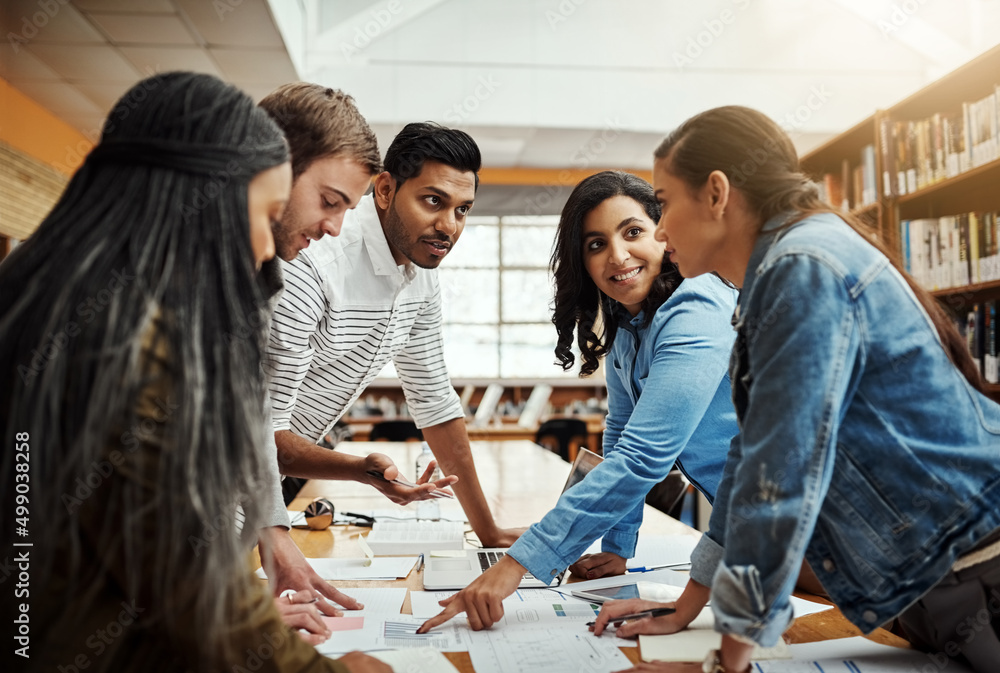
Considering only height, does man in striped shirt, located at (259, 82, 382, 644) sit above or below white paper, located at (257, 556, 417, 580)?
above

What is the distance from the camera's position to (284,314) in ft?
5.17

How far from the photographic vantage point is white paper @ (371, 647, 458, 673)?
3.13 ft

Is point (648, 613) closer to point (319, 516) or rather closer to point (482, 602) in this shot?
point (482, 602)

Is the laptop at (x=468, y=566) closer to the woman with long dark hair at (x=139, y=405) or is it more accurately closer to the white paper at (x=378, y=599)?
the white paper at (x=378, y=599)

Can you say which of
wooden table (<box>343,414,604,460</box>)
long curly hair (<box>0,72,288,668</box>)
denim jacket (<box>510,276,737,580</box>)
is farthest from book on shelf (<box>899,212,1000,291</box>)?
wooden table (<box>343,414,604,460</box>)

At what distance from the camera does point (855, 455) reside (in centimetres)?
90

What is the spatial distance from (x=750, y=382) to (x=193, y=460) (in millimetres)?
694

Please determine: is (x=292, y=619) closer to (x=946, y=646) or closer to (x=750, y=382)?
(x=750, y=382)

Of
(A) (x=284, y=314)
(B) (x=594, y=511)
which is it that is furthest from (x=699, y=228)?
(A) (x=284, y=314)

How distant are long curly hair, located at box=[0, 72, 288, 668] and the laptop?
0.70 m

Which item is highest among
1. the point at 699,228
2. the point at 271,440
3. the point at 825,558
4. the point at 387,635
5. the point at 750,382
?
the point at 699,228

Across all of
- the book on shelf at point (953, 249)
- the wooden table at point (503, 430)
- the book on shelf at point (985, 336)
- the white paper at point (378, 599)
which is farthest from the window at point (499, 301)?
the white paper at point (378, 599)

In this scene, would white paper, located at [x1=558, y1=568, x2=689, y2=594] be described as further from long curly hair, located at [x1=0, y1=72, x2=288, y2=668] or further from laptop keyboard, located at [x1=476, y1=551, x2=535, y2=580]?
long curly hair, located at [x1=0, y1=72, x2=288, y2=668]

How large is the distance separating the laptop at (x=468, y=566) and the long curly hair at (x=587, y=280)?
360 millimetres
